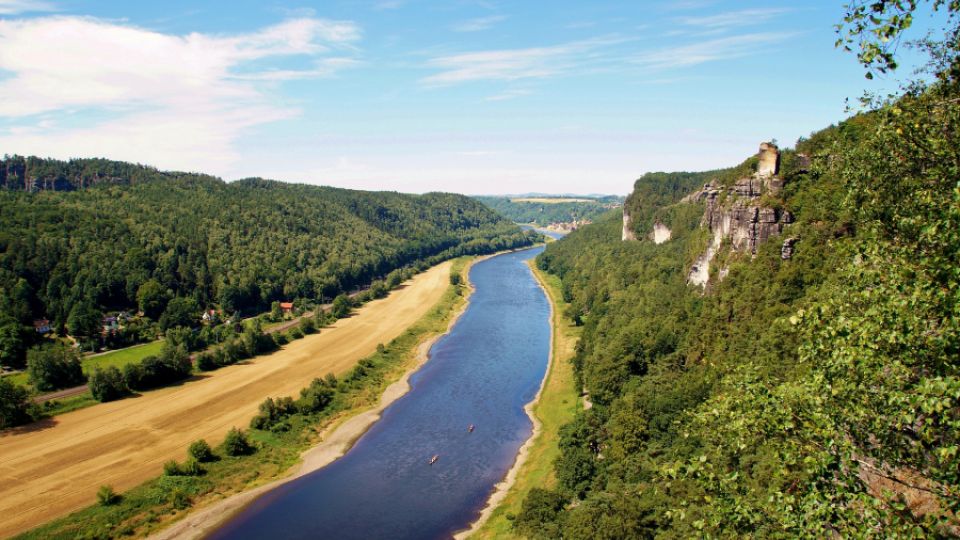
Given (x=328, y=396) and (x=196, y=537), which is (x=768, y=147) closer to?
(x=328, y=396)

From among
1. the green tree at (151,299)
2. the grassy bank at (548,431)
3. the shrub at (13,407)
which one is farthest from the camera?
the green tree at (151,299)

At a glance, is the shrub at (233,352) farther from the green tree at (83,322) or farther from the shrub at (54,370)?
the green tree at (83,322)

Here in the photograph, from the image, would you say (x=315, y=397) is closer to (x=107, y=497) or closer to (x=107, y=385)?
(x=107, y=497)

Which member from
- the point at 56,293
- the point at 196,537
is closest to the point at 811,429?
the point at 196,537

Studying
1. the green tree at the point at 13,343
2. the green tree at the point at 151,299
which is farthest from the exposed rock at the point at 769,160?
the green tree at the point at 151,299

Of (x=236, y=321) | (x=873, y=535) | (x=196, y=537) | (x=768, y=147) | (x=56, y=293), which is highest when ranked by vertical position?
(x=768, y=147)

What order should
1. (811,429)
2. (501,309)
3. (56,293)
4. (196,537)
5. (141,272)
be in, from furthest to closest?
(501,309)
(141,272)
(56,293)
(196,537)
(811,429)
